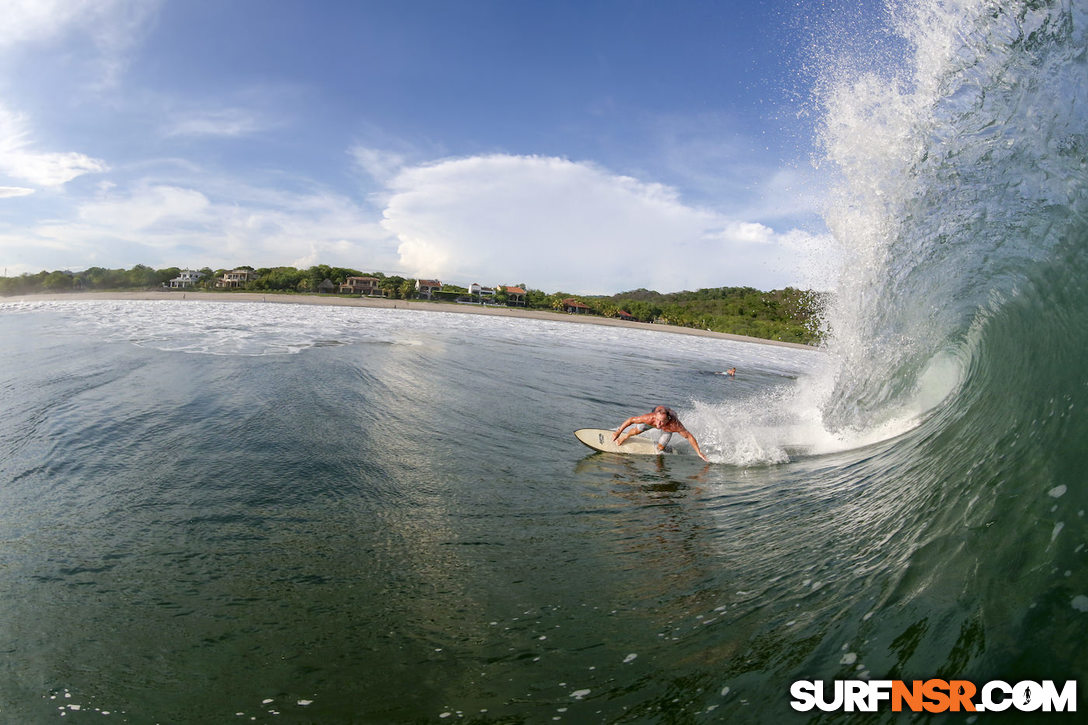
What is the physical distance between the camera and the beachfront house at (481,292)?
15825 cm

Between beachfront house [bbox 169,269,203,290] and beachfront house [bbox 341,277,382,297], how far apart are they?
39385 millimetres

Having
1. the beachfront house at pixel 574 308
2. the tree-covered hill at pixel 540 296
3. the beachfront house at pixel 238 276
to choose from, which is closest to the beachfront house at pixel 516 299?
the tree-covered hill at pixel 540 296

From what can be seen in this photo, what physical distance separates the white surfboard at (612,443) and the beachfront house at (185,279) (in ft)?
487

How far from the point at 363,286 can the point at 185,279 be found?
158ft

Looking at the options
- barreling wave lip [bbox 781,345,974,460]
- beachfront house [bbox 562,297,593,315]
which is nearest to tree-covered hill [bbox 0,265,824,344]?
beachfront house [bbox 562,297,593,315]

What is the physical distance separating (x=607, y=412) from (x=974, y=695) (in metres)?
14.2

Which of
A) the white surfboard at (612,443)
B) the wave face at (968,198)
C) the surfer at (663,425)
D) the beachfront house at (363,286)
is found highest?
the beachfront house at (363,286)

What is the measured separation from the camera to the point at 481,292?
6732 inches

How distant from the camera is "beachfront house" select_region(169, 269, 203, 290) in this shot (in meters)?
137

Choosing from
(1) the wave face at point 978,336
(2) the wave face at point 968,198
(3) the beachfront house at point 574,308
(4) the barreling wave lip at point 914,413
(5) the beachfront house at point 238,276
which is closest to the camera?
(1) the wave face at point 978,336

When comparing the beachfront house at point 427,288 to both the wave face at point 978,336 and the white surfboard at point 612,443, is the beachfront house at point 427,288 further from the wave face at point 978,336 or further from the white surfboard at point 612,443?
the wave face at point 978,336

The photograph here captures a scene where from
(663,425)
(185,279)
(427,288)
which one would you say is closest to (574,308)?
(427,288)

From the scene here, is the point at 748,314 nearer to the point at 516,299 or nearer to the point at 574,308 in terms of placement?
the point at 574,308

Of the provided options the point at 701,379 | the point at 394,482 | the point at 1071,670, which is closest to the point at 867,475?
the point at 1071,670
